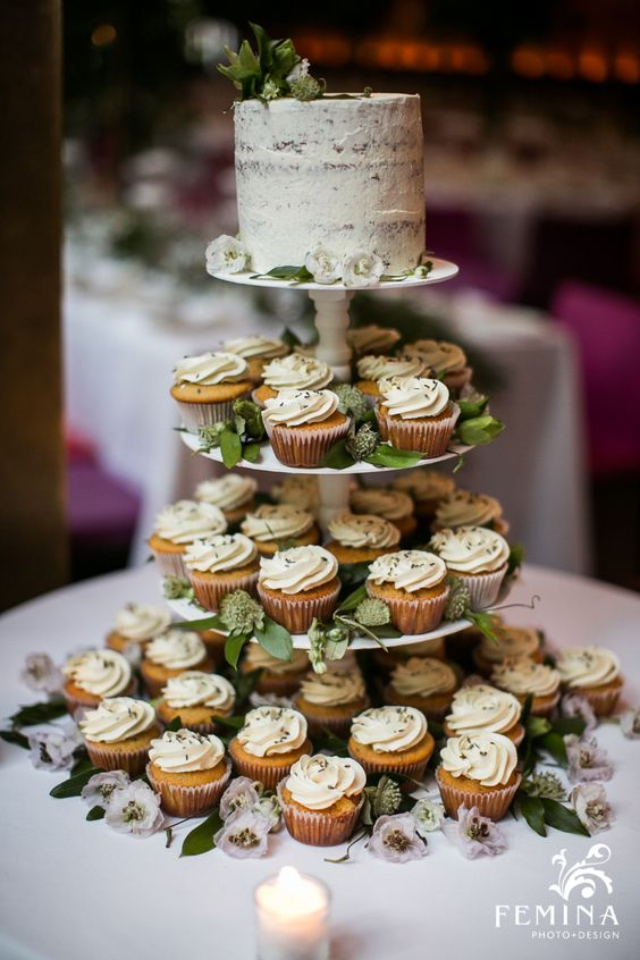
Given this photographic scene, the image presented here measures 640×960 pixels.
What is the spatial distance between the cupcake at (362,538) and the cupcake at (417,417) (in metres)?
0.20

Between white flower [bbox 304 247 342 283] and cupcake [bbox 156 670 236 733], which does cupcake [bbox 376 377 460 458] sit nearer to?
white flower [bbox 304 247 342 283]

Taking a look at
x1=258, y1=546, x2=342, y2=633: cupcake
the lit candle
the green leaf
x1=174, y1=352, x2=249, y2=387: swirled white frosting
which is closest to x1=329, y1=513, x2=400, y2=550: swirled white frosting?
x1=258, y1=546, x2=342, y2=633: cupcake

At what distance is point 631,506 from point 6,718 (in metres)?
3.70

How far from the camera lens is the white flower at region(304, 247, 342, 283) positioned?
1.89 metres

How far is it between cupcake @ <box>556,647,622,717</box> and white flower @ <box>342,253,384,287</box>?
2.90ft

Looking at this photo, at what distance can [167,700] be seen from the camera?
2119 millimetres

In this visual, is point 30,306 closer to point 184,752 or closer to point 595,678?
point 184,752

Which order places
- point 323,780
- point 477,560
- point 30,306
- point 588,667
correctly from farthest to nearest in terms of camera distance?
point 30,306
point 588,667
point 477,560
point 323,780

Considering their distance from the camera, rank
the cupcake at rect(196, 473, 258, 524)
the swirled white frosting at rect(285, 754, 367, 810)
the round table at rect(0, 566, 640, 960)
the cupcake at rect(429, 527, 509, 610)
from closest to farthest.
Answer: the round table at rect(0, 566, 640, 960) < the swirled white frosting at rect(285, 754, 367, 810) < the cupcake at rect(429, 527, 509, 610) < the cupcake at rect(196, 473, 258, 524)

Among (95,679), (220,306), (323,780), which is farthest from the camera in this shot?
(220,306)

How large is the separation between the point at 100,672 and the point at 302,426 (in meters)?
0.63

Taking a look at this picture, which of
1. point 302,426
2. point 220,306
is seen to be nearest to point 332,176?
point 302,426

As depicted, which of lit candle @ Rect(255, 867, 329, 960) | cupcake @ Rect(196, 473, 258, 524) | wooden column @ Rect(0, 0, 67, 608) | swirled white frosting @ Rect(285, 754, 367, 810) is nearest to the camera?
lit candle @ Rect(255, 867, 329, 960)

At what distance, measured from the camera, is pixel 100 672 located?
220cm
